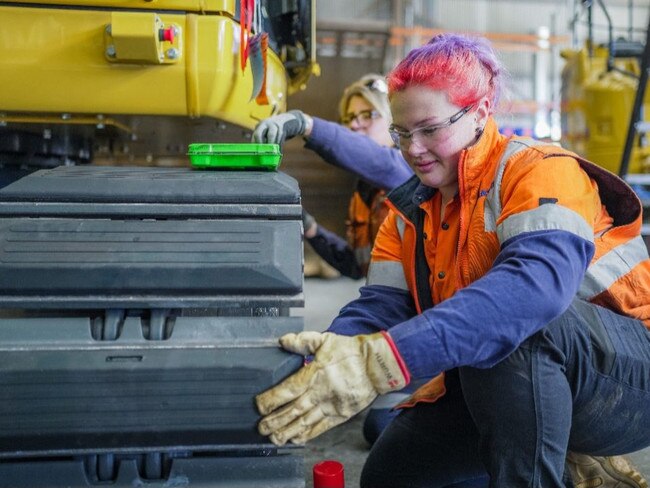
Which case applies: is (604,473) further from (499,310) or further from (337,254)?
(337,254)

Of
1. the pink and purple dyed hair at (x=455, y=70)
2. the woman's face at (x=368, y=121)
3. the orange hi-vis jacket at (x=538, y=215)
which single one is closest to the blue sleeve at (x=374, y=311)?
the orange hi-vis jacket at (x=538, y=215)

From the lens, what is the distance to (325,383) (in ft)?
3.57

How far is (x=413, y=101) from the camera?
1419mm

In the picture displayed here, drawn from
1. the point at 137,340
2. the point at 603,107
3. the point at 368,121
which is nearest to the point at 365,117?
the point at 368,121

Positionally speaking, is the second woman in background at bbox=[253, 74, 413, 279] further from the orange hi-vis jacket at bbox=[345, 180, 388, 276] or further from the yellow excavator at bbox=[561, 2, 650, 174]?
the yellow excavator at bbox=[561, 2, 650, 174]

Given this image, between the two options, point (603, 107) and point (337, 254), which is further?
point (603, 107)

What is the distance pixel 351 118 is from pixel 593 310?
1.74 m

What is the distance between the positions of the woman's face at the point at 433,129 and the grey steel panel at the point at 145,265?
462 millimetres

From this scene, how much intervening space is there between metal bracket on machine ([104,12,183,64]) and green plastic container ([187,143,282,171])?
23cm

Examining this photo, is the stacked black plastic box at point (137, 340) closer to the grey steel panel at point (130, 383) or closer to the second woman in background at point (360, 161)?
the grey steel panel at point (130, 383)

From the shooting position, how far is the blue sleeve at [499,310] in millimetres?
1104

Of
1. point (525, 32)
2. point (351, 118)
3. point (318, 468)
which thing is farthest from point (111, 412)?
point (525, 32)

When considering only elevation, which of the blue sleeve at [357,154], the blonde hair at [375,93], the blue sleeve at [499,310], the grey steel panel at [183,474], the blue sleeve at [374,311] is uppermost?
the blonde hair at [375,93]

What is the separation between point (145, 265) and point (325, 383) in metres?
0.33
